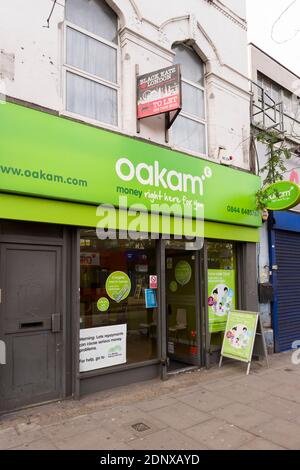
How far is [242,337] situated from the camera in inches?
276

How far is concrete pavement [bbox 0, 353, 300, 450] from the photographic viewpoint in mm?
4105

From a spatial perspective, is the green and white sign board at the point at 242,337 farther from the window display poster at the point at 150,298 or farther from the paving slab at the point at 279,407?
the window display poster at the point at 150,298

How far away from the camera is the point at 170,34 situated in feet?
23.8

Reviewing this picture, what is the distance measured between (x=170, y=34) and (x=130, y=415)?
6.53 meters

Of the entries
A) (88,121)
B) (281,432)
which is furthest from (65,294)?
(281,432)

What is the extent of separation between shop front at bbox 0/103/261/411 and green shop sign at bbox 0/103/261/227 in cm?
2

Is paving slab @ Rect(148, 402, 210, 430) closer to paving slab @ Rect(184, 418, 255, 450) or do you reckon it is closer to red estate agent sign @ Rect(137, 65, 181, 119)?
paving slab @ Rect(184, 418, 255, 450)

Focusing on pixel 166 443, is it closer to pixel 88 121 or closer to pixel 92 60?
pixel 88 121

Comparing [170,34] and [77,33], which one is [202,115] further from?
[77,33]

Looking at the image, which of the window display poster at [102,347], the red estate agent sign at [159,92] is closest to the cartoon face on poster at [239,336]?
the window display poster at [102,347]

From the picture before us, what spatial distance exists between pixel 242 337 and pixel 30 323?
3.83 metres
